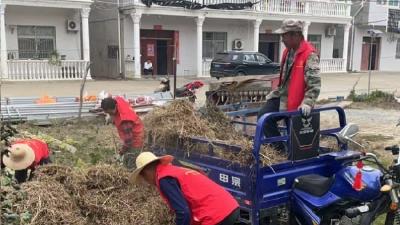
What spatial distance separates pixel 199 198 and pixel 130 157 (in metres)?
2.14

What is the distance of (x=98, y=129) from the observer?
10180mm

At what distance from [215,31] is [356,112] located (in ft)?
56.1

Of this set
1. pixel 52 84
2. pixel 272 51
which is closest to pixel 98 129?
pixel 52 84

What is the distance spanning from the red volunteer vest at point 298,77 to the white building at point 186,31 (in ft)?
64.3

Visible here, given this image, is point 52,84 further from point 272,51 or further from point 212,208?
point 212,208

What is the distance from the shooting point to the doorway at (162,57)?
28.0 m

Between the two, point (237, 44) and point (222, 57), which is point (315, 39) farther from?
point (222, 57)

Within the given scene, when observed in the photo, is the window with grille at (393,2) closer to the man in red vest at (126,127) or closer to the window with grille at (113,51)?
the window with grille at (113,51)

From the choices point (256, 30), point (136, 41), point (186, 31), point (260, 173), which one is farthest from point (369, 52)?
point (260, 173)

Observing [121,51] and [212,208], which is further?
[121,51]

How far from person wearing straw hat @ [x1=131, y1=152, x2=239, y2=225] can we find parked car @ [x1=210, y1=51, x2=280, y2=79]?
20328mm

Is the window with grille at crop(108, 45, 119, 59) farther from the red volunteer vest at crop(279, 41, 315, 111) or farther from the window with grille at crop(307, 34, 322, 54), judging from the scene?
the red volunteer vest at crop(279, 41, 315, 111)

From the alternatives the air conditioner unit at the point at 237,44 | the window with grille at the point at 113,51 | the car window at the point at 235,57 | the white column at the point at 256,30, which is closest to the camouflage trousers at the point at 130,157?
the car window at the point at 235,57

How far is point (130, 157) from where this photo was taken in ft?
17.9
